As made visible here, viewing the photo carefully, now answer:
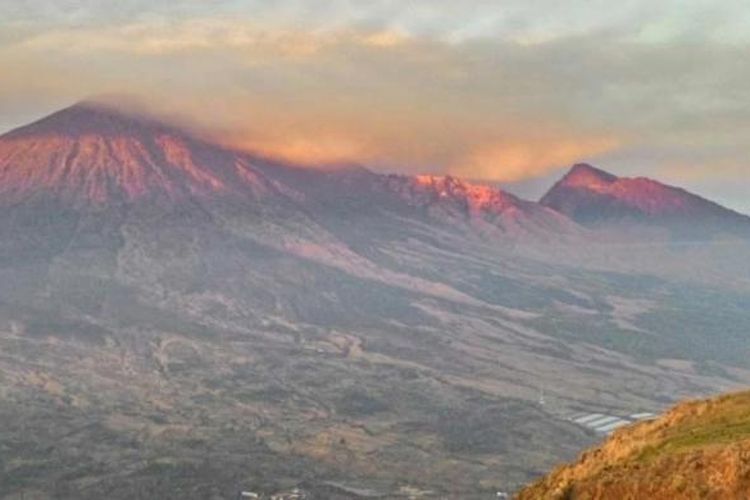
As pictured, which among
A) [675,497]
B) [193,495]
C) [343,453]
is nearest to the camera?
[675,497]

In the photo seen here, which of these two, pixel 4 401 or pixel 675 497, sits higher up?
pixel 675 497

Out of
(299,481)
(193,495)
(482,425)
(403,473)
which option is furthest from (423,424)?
(193,495)

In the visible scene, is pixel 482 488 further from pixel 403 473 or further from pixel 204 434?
pixel 204 434

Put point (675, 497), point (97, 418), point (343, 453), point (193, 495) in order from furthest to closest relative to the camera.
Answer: point (97, 418) → point (343, 453) → point (193, 495) → point (675, 497)

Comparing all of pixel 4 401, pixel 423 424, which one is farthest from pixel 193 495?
pixel 4 401

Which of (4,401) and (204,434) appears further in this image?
(4,401)

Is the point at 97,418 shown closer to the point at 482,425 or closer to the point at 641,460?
the point at 482,425
